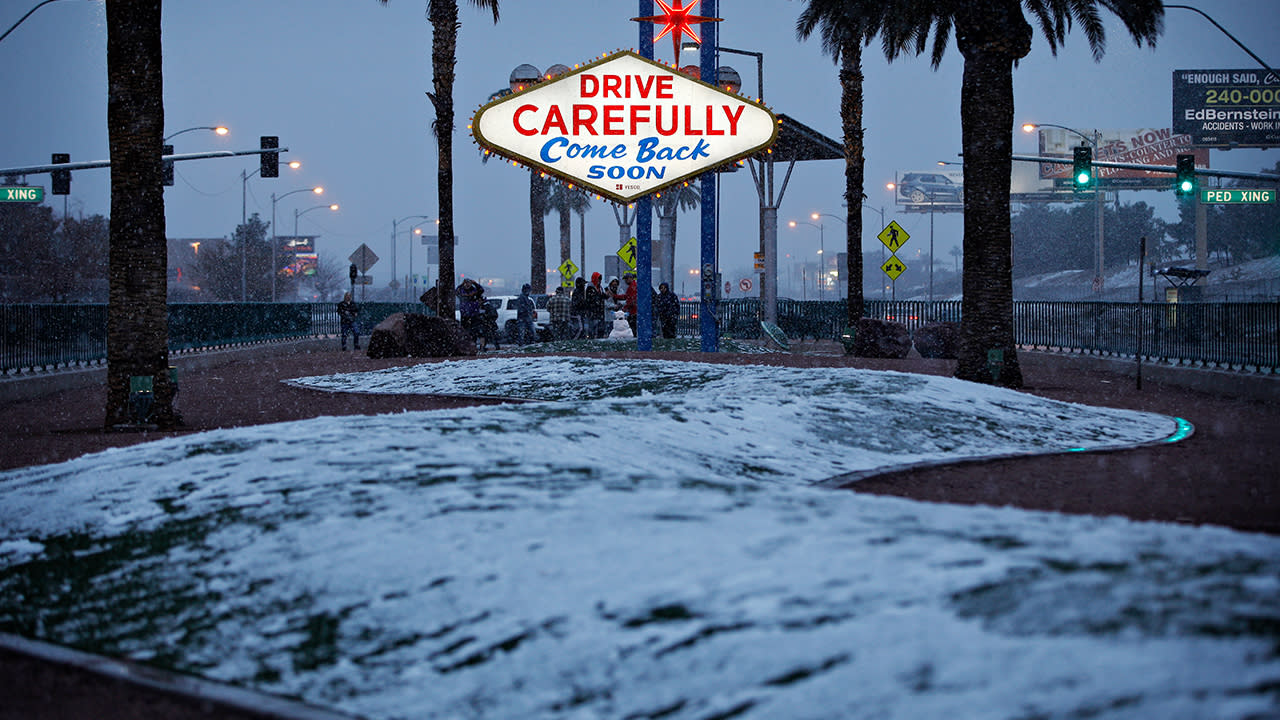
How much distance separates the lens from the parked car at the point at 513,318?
36844 millimetres

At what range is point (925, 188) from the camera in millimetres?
112938

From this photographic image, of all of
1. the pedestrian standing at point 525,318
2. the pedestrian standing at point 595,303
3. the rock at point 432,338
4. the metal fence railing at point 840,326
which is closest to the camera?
the metal fence railing at point 840,326

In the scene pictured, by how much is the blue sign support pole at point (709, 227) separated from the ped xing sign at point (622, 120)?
55 centimetres

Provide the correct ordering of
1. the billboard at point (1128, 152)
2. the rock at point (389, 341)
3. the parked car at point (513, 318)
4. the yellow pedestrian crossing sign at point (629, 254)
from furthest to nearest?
1. the billboard at point (1128, 152)
2. the yellow pedestrian crossing sign at point (629, 254)
3. the parked car at point (513, 318)
4. the rock at point (389, 341)

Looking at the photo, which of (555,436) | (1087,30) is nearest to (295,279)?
(1087,30)

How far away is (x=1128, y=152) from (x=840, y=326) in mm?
56988

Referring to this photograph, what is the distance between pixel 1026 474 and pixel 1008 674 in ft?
18.7

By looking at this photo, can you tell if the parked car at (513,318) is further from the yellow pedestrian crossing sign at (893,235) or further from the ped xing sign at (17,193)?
the ped xing sign at (17,193)

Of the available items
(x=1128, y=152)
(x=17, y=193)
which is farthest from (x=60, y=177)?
(x=1128, y=152)

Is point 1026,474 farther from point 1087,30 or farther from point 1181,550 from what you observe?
point 1087,30

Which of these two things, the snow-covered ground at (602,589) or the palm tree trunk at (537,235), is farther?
the palm tree trunk at (537,235)

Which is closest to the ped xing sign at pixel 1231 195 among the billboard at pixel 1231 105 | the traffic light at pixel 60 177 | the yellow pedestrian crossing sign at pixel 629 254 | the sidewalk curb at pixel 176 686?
the billboard at pixel 1231 105

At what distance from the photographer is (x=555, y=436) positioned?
736 centimetres

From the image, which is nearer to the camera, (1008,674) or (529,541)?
(1008,674)
